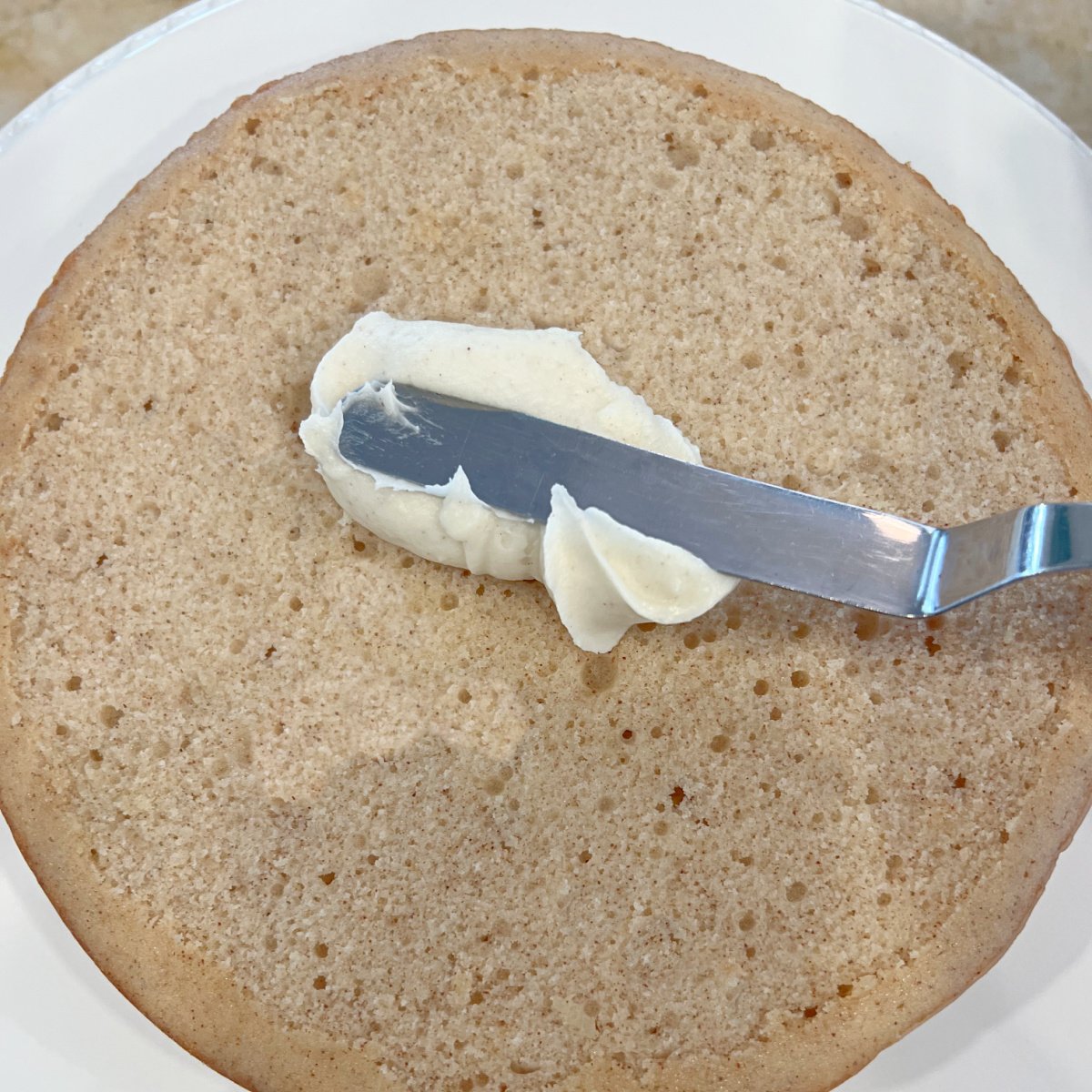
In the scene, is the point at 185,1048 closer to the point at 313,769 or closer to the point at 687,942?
the point at 313,769

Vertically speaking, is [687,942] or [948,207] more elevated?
[948,207]

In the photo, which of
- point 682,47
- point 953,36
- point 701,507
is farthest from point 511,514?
point 953,36

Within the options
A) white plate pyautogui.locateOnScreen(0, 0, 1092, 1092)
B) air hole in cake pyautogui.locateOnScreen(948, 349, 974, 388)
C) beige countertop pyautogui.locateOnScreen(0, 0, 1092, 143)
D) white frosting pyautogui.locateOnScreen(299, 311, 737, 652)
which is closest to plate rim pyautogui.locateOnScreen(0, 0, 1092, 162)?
white plate pyautogui.locateOnScreen(0, 0, 1092, 1092)

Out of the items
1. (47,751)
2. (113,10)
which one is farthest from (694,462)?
(113,10)

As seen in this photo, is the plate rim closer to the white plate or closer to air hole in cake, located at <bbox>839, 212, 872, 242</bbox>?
the white plate

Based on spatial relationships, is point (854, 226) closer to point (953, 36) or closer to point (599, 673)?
point (599, 673)

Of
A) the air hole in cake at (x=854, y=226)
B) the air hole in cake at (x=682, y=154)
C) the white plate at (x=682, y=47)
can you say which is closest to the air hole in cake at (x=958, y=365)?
the air hole in cake at (x=854, y=226)

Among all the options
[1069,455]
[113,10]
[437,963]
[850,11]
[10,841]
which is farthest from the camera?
[113,10]
